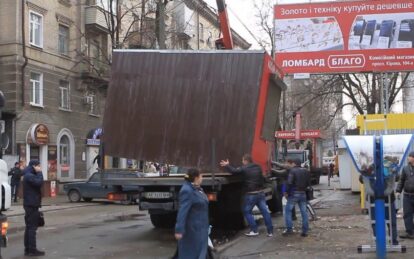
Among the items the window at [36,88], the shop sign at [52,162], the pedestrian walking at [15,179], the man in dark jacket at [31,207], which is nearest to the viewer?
the man in dark jacket at [31,207]

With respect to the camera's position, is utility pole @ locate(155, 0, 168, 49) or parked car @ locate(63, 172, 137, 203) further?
utility pole @ locate(155, 0, 168, 49)

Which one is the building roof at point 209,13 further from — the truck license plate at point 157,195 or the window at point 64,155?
the truck license plate at point 157,195

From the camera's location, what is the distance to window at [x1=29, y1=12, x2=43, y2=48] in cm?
2867

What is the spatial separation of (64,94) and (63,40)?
2.90 metres

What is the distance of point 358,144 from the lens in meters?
9.52

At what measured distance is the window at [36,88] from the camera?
2857cm

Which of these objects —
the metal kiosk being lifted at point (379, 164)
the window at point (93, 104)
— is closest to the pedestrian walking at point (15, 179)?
the window at point (93, 104)

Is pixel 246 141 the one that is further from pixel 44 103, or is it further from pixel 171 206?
pixel 44 103

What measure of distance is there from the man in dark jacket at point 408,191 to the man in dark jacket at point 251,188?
2.67 metres

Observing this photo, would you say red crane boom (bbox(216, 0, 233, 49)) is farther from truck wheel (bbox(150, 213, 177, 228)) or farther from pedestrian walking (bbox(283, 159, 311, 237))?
pedestrian walking (bbox(283, 159, 311, 237))

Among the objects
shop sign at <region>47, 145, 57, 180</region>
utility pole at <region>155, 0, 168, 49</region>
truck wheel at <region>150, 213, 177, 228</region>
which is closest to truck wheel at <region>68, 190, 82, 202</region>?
shop sign at <region>47, 145, 57, 180</region>

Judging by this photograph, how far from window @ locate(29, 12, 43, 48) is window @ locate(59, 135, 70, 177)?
524 cm

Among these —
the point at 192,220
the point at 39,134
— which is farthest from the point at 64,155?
the point at 192,220

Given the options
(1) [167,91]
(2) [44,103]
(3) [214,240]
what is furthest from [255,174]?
(2) [44,103]
